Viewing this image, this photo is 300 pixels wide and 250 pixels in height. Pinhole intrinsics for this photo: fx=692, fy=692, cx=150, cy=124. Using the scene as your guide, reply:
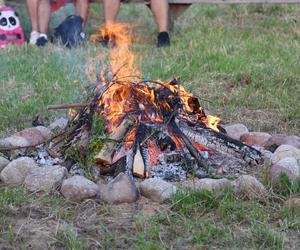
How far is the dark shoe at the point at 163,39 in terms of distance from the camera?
7871 millimetres

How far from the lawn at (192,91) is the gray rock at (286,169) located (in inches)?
7.8

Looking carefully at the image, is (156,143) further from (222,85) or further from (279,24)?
(279,24)

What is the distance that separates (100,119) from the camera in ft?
14.3

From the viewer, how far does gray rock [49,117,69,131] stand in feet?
16.2

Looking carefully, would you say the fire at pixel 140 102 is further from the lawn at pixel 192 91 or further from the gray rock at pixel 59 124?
the lawn at pixel 192 91

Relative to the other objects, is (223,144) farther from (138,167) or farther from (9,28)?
(9,28)

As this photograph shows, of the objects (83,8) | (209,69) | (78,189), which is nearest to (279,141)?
(78,189)

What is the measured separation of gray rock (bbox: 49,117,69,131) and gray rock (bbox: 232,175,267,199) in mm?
1540

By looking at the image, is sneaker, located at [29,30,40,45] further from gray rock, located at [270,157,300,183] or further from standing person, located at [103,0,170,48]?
gray rock, located at [270,157,300,183]

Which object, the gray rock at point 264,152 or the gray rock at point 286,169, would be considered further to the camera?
the gray rock at point 264,152

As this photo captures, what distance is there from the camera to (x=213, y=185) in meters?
3.85

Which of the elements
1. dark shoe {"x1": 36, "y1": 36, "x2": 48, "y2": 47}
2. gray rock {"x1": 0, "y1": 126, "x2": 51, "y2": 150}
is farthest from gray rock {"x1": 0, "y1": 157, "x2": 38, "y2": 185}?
dark shoe {"x1": 36, "y1": 36, "x2": 48, "y2": 47}

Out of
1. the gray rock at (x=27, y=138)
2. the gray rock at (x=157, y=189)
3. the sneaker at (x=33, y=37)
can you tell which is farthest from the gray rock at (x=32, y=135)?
the sneaker at (x=33, y=37)

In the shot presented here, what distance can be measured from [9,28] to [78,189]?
444 cm
